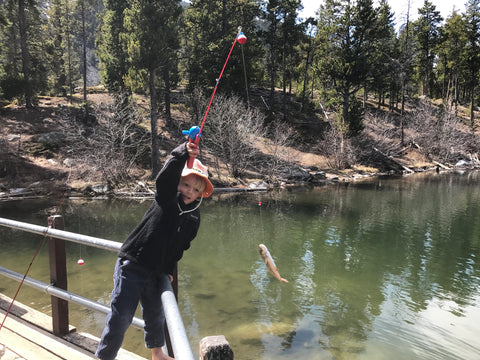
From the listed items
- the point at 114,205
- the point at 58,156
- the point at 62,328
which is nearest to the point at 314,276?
the point at 62,328

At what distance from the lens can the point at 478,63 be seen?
154 ft

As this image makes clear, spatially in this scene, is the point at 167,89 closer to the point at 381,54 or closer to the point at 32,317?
the point at 381,54

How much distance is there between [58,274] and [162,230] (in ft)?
4.74

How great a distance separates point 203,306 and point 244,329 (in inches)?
49.6

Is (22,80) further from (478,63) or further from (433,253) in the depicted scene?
(478,63)

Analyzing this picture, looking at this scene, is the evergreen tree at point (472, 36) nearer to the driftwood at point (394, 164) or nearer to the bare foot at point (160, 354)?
the driftwood at point (394, 164)

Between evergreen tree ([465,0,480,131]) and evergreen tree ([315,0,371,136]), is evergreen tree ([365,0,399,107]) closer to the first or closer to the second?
evergreen tree ([315,0,371,136])

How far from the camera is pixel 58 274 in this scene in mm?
3168

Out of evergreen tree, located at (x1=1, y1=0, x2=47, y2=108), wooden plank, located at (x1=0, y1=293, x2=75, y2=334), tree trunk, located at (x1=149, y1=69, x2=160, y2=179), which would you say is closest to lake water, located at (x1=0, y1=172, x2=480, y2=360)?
wooden plank, located at (x1=0, y1=293, x2=75, y2=334)

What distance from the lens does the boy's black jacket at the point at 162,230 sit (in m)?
2.37

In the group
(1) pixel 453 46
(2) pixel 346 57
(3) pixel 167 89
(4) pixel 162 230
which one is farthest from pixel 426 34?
(4) pixel 162 230

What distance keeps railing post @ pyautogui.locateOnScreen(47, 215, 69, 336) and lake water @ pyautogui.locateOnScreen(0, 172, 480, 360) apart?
301cm

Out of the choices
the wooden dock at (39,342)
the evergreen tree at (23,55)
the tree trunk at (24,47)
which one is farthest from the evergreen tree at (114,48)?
the wooden dock at (39,342)

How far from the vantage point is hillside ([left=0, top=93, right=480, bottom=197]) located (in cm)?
2091
